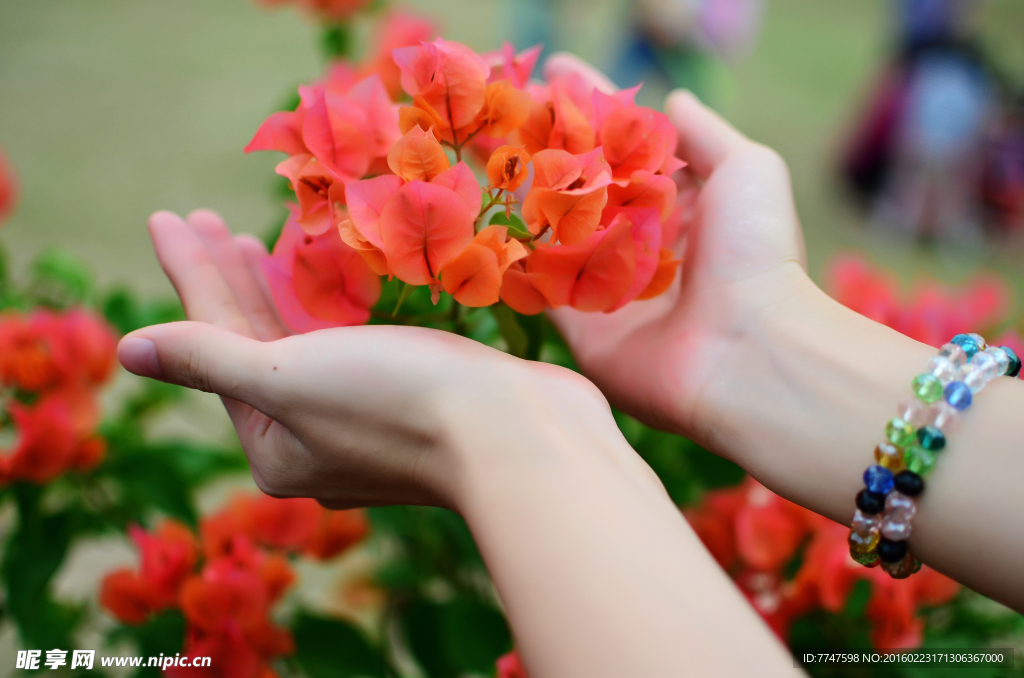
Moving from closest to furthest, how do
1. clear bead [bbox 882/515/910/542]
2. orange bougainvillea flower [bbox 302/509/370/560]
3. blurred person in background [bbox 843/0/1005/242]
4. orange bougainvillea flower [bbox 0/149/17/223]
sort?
1. clear bead [bbox 882/515/910/542]
2. orange bougainvillea flower [bbox 302/509/370/560]
3. orange bougainvillea flower [bbox 0/149/17/223]
4. blurred person in background [bbox 843/0/1005/242]

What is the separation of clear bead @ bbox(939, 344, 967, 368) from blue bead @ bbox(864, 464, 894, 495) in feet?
0.24

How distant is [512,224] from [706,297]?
17 cm

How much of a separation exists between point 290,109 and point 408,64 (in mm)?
183

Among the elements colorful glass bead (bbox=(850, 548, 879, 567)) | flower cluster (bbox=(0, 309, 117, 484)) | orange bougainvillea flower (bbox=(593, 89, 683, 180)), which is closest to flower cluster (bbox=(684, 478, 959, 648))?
colorful glass bead (bbox=(850, 548, 879, 567))

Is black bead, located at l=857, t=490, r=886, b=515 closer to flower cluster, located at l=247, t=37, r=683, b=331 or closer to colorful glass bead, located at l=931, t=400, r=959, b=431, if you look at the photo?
colorful glass bead, located at l=931, t=400, r=959, b=431

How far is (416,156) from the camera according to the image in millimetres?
382

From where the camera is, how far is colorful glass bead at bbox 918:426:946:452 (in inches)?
15.1

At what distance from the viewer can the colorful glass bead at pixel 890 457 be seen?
1.28ft

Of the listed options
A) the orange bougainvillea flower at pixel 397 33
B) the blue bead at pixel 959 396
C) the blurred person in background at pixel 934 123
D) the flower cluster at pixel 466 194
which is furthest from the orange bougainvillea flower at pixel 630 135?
the blurred person in background at pixel 934 123

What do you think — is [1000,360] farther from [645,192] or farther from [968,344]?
[645,192]

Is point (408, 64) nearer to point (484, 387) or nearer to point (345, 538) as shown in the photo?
point (484, 387)

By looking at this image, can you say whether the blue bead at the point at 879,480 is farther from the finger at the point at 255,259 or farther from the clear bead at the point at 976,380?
the finger at the point at 255,259

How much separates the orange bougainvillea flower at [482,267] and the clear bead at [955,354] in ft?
0.81

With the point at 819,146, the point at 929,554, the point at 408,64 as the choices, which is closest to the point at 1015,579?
the point at 929,554
